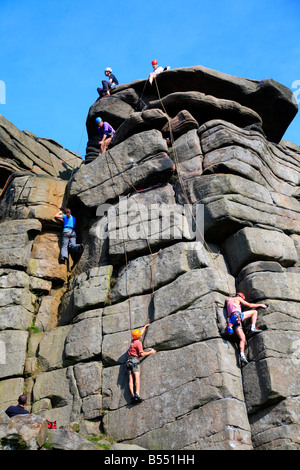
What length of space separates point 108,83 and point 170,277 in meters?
11.1

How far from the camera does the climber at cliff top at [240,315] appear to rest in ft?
36.2

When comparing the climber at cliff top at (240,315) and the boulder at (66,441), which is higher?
the climber at cliff top at (240,315)

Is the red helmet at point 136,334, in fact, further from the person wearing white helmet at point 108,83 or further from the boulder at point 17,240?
the person wearing white helmet at point 108,83

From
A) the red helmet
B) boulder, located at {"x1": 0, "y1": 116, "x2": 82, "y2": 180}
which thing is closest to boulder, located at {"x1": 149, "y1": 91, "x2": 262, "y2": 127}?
boulder, located at {"x1": 0, "y1": 116, "x2": 82, "y2": 180}

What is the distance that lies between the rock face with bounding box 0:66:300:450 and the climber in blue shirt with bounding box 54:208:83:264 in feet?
1.01

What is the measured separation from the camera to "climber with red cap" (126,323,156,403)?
1100cm

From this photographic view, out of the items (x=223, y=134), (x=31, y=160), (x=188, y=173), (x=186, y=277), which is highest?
(x=31, y=160)

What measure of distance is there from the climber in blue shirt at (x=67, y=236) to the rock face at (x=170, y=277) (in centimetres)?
31

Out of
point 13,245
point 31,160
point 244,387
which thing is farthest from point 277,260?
point 31,160

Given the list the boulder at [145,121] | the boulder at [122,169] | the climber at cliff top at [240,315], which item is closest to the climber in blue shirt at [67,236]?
the boulder at [122,169]

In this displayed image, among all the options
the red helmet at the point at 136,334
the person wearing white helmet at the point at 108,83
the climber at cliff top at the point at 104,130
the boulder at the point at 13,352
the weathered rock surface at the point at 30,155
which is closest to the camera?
the red helmet at the point at 136,334

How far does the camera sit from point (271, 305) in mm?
11617
